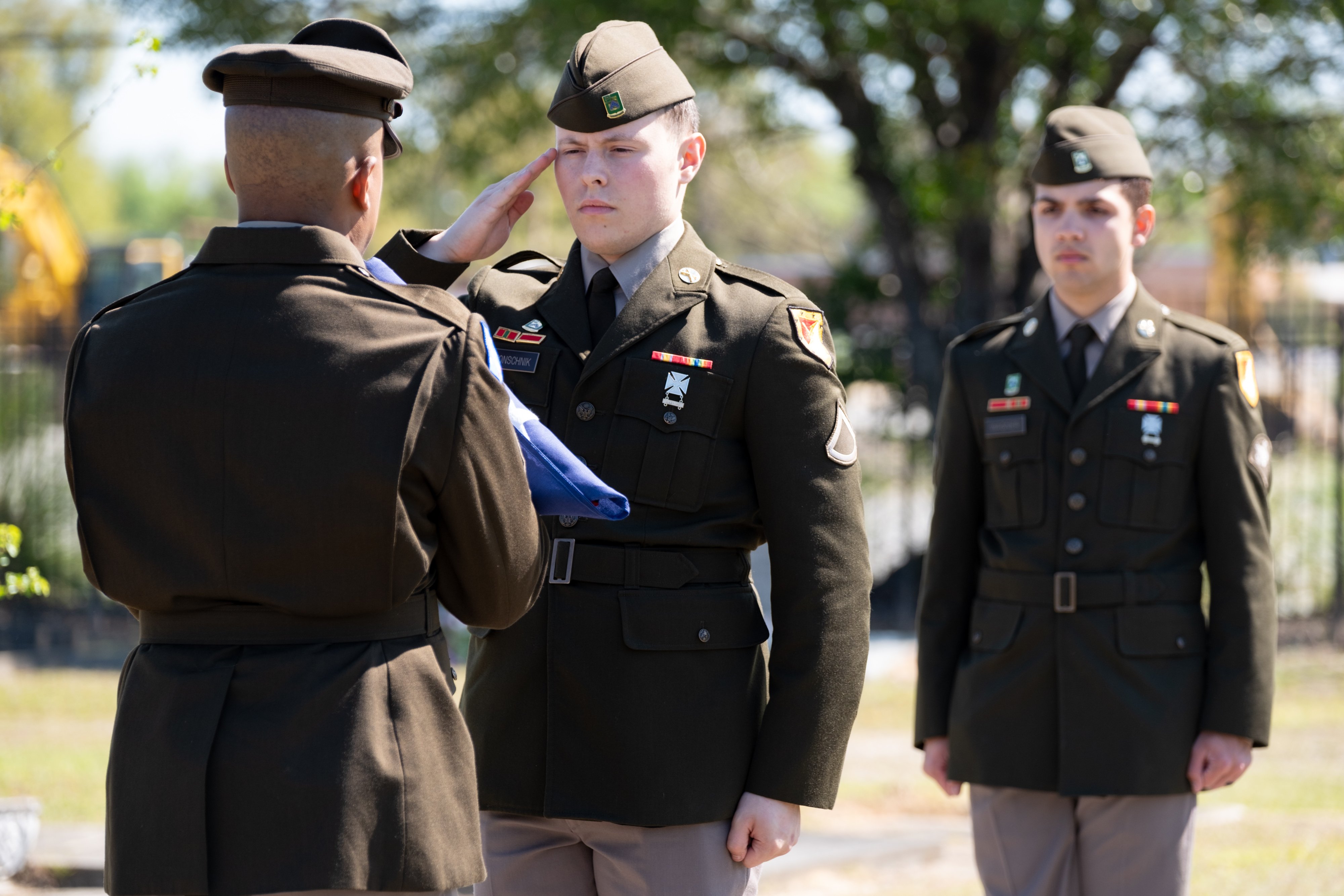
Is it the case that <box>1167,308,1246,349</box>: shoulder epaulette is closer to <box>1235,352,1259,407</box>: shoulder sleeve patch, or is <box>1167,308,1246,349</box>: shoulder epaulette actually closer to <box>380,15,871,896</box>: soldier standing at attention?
<box>1235,352,1259,407</box>: shoulder sleeve patch

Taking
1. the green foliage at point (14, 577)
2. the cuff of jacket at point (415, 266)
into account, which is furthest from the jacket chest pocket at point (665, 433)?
the green foliage at point (14, 577)

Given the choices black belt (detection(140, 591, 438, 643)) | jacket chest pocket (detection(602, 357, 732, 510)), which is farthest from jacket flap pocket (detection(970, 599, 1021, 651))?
black belt (detection(140, 591, 438, 643))

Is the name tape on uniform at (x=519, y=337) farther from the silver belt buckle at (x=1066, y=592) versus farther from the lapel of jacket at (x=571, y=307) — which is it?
the silver belt buckle at (x=1066, y=592)

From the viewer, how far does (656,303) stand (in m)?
2.73

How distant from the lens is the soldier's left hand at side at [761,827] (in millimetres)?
2586

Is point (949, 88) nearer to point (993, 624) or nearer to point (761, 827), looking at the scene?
point (993, 624)

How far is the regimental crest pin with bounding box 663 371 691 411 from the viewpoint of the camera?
2652mm

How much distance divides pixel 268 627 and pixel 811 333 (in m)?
1.11

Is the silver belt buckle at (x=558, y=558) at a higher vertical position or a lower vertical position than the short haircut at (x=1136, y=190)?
lower

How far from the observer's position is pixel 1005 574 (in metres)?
3.76

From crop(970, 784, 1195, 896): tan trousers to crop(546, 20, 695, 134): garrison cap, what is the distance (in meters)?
1.94

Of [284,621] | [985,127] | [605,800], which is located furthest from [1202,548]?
[985,127]

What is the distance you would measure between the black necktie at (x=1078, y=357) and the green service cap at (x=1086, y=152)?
0.37 m

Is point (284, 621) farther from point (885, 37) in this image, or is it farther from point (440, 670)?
point (885, 37)
